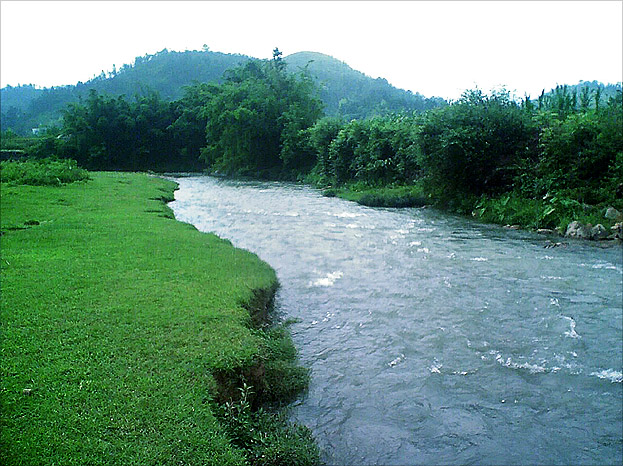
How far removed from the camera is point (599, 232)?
15.2 metres

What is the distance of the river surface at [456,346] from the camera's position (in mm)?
5602

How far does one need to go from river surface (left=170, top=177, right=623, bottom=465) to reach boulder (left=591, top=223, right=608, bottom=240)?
30.3 inches

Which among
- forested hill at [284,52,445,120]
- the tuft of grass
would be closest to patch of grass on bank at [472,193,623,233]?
the tuft of grass

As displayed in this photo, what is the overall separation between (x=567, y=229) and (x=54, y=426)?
15.5 meters

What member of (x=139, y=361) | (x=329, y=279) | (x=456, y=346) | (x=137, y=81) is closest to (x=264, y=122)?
(x=329, y=279)

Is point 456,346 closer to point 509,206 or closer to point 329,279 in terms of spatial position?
point 329,279

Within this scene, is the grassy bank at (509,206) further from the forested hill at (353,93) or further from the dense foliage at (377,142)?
the forested hill at (353,93)

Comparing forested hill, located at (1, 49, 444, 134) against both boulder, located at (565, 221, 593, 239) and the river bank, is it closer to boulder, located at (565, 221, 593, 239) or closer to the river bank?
the river bank

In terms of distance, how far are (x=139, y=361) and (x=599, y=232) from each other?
1395 centimetres

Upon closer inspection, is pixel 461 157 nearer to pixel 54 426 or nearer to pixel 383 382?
pixel 383 382

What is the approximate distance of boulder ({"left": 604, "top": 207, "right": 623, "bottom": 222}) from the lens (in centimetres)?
1587

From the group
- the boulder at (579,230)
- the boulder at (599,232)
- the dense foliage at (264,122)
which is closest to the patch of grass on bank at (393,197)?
the boulder at (579,230)

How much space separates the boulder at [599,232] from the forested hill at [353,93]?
37694 mm

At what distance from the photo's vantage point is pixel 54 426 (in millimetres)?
4355
